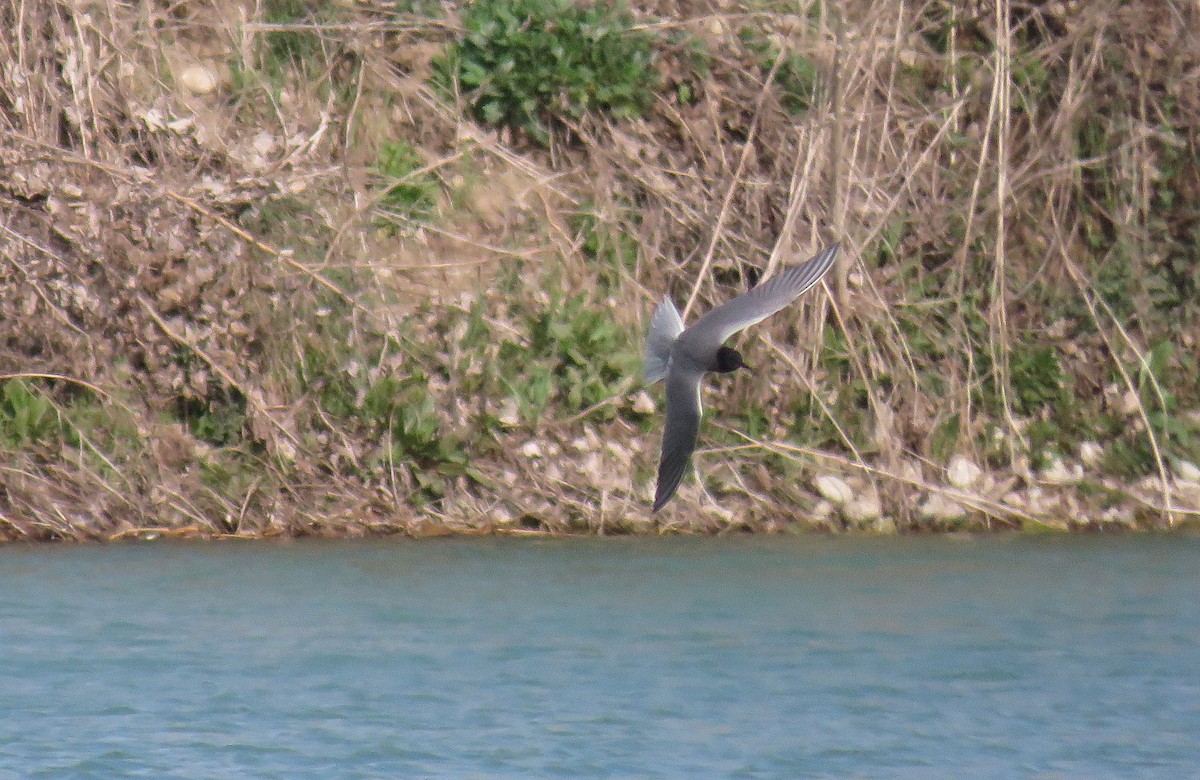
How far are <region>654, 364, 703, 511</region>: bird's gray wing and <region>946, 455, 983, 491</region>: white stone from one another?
2.23 meters

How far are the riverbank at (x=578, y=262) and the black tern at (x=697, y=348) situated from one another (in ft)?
4.95

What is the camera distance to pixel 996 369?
8.48 metres

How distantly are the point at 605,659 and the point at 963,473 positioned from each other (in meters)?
2.69

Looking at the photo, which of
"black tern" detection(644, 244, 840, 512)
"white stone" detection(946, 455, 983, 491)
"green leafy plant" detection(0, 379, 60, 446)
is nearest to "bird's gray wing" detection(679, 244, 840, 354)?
"black tern" detection(644, 244, 840, 512)

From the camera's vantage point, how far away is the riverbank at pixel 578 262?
795 cm

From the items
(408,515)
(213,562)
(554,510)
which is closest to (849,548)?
(554,510)

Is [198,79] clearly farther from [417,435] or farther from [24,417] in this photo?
[417,435]

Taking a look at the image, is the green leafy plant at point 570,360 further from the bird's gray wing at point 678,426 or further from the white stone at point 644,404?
the bird's gray wing at point 678,426

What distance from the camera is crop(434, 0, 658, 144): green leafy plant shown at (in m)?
8.88

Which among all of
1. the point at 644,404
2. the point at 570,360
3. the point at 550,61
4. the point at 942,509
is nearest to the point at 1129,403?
the point at 942,509

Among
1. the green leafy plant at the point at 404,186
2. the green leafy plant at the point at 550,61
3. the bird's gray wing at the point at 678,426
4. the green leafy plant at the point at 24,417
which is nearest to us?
the bird's gray wing at the point at 678,426

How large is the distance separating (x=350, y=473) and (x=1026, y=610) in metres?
2.86

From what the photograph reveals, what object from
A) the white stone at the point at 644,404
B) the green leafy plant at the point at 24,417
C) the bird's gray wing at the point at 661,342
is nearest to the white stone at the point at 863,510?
the white stone at the point at 644,404

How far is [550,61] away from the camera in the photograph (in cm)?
893
